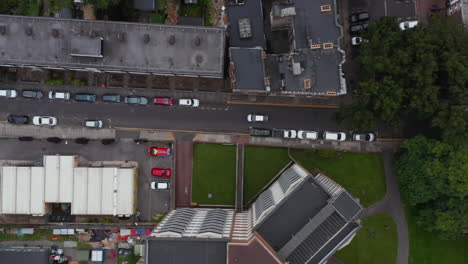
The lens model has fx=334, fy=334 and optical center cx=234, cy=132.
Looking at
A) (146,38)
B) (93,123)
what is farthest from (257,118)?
(93,123)

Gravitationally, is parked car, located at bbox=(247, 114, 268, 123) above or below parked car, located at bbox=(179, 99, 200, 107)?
below

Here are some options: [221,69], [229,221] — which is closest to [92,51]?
[221,69]

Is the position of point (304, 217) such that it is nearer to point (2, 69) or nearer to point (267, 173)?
point (267, 173)

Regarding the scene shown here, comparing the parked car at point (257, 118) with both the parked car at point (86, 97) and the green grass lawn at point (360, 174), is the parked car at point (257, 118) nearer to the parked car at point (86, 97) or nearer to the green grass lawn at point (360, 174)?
the green grass lawn at point (360, 174)

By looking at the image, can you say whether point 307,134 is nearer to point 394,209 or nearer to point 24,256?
point 394,209

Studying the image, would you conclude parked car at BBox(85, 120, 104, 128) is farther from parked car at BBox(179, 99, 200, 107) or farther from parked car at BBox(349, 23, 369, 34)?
parked car at BBox(349, 23, 369, 34)

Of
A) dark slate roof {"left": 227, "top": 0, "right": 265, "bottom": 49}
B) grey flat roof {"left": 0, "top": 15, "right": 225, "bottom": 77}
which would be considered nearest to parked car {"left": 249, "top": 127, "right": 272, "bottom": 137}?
grey flat roof {"left": 0, "top": 15, "right": 225, "bottom": 77}
